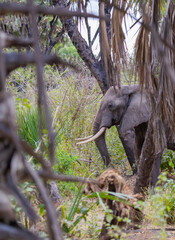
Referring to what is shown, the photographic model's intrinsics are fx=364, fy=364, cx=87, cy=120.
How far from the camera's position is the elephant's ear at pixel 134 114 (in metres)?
6.12

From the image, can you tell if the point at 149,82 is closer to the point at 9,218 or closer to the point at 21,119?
the point at 21,119

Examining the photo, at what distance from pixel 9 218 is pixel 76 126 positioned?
7983mm

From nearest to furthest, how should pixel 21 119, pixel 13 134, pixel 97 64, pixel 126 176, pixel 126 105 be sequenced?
1. pixel 13 134
2. pixel 21 119
3. pixel 126 105
4. pixel 126 176
5. pixel 97 64

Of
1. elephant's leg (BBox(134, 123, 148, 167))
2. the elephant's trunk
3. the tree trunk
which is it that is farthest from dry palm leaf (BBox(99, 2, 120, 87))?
the elephant's trunk

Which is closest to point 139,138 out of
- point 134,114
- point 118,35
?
point 134,114

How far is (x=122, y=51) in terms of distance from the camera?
3.01 metres

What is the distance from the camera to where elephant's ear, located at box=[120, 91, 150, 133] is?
6.12 metres

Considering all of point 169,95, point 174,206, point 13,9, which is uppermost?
point 13,9

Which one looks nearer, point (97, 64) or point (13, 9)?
point (13, 9)

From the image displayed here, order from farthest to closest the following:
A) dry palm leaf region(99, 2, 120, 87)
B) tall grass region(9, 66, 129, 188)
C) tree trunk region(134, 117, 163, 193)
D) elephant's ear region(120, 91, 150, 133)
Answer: tall grass region(9, 66, 129, 188)
elephant's ear region(120, 91, 150, 133)
tree trunk region(134, 117, 163, 193)
dry palm leaf region(99, 2, 120, 87)

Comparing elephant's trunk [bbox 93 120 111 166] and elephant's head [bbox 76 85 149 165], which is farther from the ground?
elephant's head [bbox 76 85 149 165]

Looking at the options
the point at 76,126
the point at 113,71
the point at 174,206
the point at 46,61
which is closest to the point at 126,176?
the point at 76,126

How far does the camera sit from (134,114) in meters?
6.24

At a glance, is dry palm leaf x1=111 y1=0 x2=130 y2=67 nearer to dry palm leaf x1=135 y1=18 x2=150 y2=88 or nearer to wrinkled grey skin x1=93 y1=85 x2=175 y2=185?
dry palm leaf x1=135 y1=18 x2=150 y2=88
